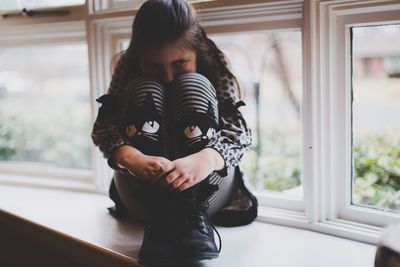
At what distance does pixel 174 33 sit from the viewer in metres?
1.01

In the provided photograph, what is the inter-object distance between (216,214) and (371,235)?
1.18ft

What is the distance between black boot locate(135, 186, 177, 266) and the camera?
2.80ft

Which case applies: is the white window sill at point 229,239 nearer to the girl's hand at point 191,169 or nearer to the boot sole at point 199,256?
the boot sole at point 199,256

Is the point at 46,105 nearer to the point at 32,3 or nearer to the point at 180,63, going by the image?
the point at 32,3

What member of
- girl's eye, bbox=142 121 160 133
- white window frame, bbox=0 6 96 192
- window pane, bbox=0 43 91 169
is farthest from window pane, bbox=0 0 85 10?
girl's eye, bbox=142 121 160 133

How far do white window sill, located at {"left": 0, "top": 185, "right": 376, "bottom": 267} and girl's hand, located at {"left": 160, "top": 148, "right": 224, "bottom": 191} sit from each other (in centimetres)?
18

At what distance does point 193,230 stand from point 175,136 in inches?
7.9

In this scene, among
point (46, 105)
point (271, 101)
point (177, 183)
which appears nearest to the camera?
point (177, 183)

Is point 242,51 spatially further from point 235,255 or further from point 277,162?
point 235,255

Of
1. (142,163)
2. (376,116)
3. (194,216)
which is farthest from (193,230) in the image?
(376,116)

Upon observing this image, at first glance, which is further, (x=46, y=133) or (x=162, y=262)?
(x=46, y=133)

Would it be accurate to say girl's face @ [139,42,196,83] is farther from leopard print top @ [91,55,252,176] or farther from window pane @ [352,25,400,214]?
window pane @ [352,25,400,214]

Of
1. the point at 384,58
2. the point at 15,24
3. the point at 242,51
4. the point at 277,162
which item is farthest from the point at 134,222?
the point at 15,24

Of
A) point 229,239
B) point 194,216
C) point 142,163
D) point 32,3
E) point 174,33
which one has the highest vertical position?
point 32,3
